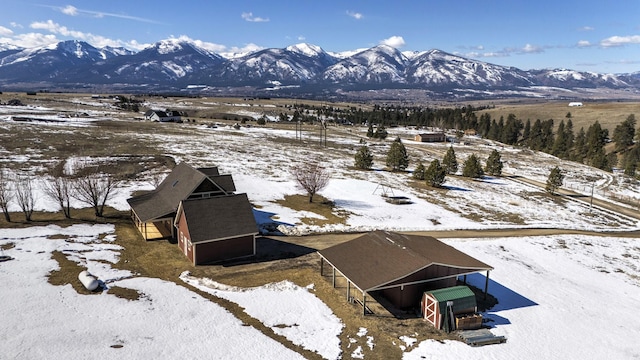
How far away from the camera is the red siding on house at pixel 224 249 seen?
116ft

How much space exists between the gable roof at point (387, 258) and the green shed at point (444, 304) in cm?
200

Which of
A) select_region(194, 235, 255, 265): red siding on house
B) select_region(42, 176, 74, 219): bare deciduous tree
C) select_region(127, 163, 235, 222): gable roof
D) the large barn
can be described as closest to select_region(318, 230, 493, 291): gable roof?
the large barn

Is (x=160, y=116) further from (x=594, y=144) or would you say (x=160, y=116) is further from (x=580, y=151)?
(x=594, y=144)

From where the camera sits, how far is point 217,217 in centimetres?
3700

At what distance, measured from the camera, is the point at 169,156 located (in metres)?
76.1

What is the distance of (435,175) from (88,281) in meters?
54.9

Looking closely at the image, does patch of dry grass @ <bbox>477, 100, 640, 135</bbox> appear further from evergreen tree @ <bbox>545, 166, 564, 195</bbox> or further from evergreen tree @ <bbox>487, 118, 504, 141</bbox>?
evergreen tree @ <bbox>545, 166, 564, 195</bbox>

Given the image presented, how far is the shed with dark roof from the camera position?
35.3 m

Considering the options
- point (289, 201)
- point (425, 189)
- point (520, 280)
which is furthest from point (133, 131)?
point (520, 280)

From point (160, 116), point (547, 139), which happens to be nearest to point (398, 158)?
point (547, 139)

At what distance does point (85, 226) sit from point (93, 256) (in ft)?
26.8

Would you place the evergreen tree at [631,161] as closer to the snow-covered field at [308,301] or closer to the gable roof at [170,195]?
the snow-covered field at [308,301]

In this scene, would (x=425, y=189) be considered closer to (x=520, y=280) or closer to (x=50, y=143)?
(x=520, y=280)

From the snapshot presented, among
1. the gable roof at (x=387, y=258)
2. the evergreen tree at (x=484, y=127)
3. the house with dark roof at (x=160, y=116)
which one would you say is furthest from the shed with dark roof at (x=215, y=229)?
the evergreen tree at (x=484, y=127)
